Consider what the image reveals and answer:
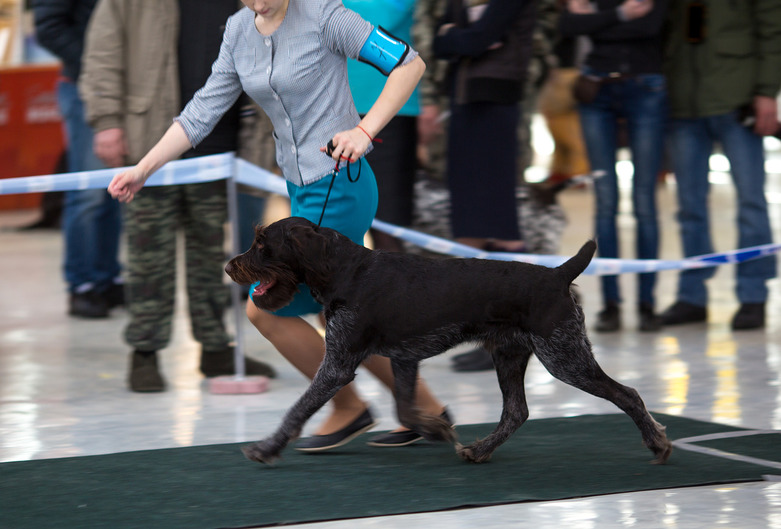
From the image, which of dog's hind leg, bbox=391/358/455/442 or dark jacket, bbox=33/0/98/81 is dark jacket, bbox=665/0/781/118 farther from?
dark jacket, bbox=33/0/98/81

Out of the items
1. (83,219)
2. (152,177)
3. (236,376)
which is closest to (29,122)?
(83,219)

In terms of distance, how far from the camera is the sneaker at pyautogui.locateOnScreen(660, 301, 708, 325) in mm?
7353

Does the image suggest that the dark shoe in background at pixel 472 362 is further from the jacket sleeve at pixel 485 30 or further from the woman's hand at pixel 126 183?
the woman's hand at pixel 126 183

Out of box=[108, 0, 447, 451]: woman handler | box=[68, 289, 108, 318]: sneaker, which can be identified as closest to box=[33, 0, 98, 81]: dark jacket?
box=[68, 289, 108, 318]: sneaker

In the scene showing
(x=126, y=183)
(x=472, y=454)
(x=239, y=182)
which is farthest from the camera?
(x=239, y=182)

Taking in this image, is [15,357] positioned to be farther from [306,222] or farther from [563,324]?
[563,324]

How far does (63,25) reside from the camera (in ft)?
24.2

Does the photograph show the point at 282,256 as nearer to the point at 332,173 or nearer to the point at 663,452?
the point at 332,173

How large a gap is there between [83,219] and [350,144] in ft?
14.3

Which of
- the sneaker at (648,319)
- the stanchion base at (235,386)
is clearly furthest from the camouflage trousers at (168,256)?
the sneaker at (648,319)

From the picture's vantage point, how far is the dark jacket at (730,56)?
6828 mm

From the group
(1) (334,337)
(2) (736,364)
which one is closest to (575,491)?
(1) (334,337)

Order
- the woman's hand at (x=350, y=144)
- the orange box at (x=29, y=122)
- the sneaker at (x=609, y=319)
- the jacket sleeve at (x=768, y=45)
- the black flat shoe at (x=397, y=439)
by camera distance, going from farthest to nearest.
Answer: the orange box at (x=29, y=122) < the sneaker at (x=609, y=319) < the jacket sleeve at (x=768, y=45) < the black flat shoe at (x=397, y=439) < the woman's hand at (x=350, y=144)

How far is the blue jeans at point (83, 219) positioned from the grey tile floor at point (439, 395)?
0.91 ft
